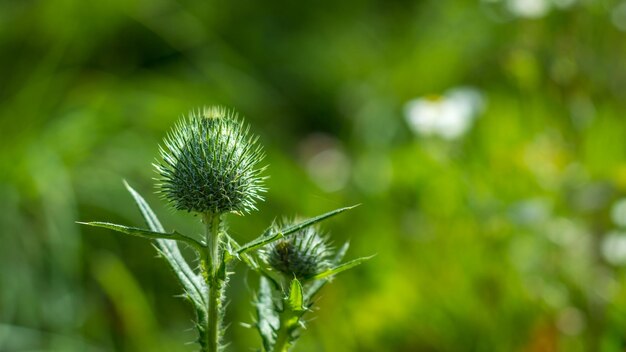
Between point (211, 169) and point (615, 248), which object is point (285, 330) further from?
point (615, 248)

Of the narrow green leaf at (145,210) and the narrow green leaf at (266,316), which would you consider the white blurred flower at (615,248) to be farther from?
the narrow green leaf at (145,210)

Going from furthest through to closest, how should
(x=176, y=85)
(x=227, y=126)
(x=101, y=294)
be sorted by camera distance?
(x=176, y=85) → (x=101, y=294) → (x=227, y=126)

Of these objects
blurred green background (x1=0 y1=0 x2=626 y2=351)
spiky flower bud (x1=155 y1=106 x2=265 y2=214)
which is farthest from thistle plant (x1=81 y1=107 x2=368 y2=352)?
blurred green background (x1=0 y1=0 x2=626 y2=351)

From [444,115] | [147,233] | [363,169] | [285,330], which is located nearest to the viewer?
[147,233]

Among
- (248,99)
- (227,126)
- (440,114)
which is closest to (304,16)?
(248,99)

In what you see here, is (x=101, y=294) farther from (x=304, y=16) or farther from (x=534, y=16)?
(x=304, y=16)

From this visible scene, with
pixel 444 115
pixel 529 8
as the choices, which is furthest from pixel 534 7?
pixel 444 115
